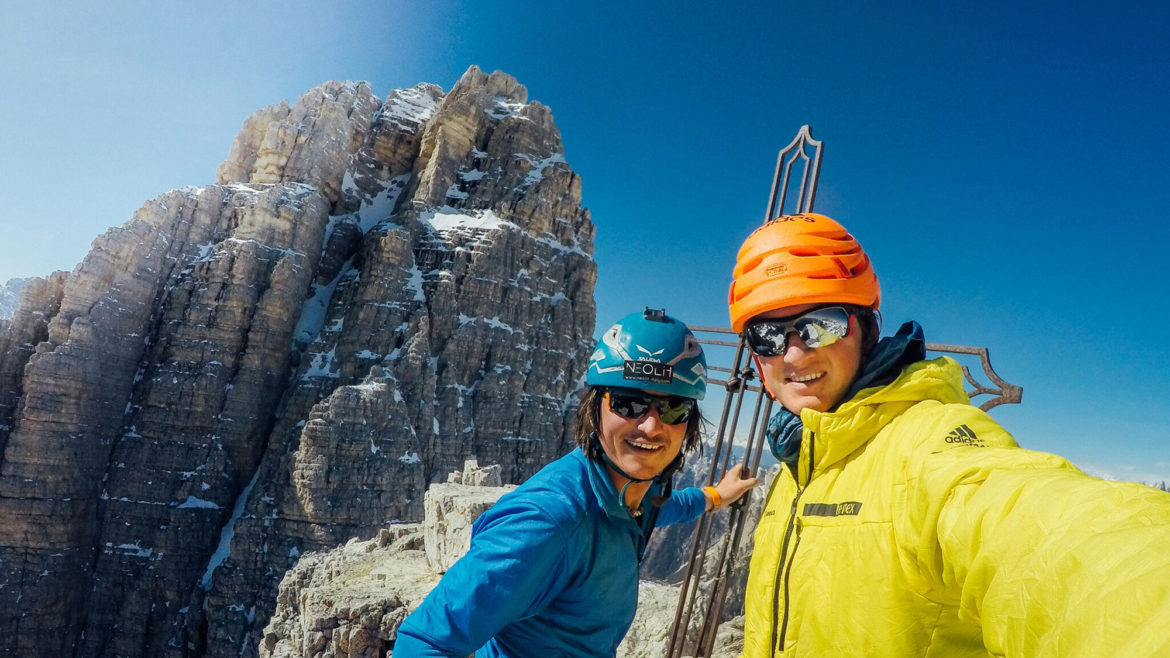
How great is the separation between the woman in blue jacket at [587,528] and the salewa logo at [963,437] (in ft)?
4.18

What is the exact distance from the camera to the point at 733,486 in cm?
366

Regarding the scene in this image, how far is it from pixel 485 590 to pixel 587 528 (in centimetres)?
54

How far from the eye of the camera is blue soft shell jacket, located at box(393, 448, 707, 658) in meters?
1.69

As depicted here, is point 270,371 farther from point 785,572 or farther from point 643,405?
point 785,572

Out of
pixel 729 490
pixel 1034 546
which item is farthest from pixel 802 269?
pixel 729 490

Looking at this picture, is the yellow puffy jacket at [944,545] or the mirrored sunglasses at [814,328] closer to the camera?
the yellow puffy jacket at [944,545]

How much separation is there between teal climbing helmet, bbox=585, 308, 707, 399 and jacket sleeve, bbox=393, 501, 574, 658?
926mm

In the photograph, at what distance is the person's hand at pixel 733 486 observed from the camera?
3.57 meters

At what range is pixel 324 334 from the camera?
48.4 m

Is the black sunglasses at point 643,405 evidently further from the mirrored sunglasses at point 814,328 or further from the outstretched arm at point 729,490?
the outstretched arm at point 729,490

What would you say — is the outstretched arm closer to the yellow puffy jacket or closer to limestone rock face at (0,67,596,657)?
the yellow puffy jacket

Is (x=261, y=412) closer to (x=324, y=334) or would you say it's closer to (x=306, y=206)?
(x=324, y=334)

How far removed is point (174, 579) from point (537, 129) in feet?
188

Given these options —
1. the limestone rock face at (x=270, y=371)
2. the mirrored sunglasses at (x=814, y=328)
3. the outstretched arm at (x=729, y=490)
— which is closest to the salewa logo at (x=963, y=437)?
the mirrored sunglasses at (x=814, y=328)
